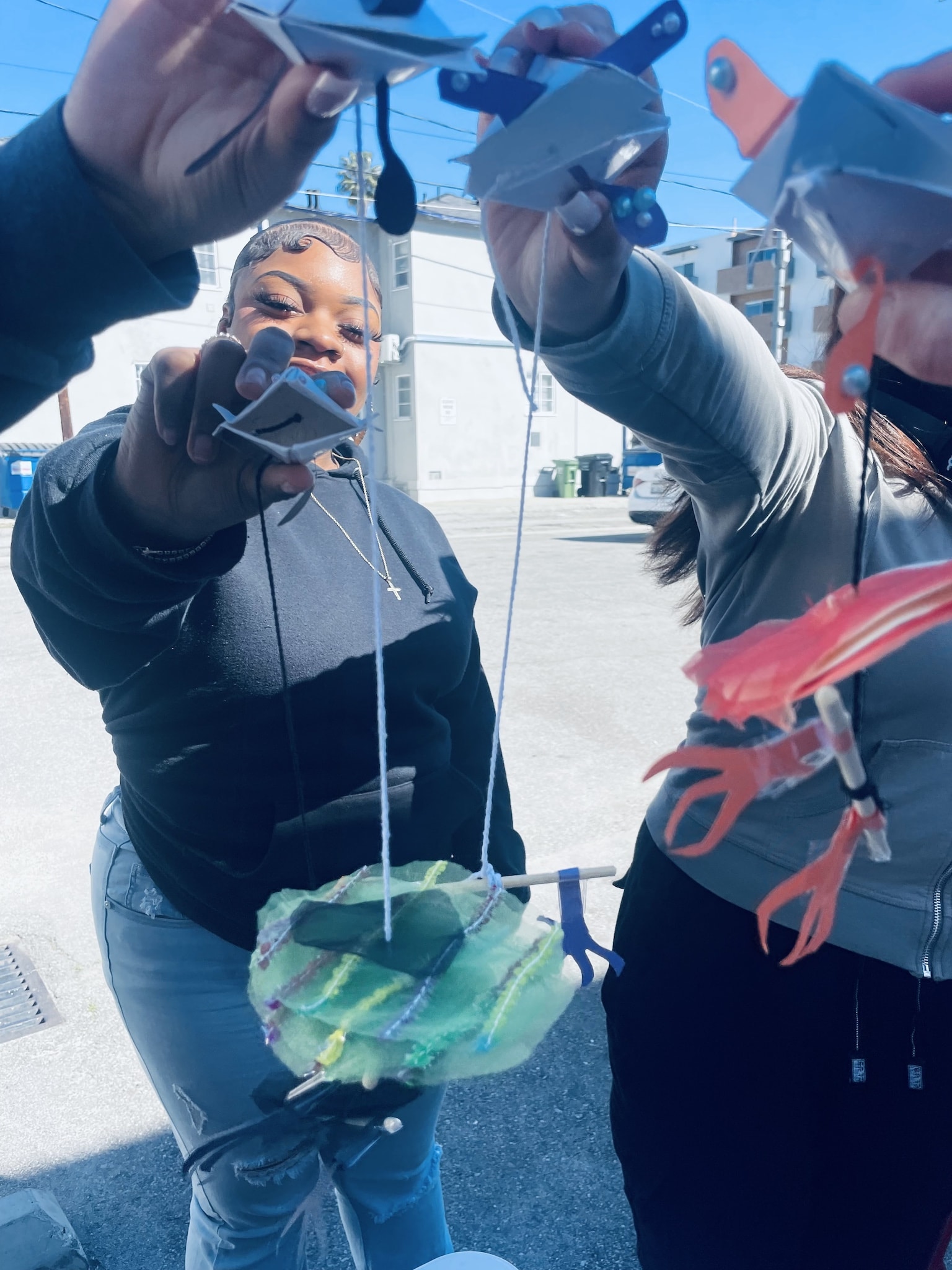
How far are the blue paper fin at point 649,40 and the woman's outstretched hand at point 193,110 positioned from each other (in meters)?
0.17

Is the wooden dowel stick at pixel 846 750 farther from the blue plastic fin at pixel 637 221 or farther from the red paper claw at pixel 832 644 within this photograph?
the blue plastic fin at pixel 637 221

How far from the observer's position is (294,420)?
0.63m

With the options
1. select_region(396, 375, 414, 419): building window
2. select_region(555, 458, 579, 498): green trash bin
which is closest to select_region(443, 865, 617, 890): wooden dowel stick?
select_region(396, 375, 414, 419): building window

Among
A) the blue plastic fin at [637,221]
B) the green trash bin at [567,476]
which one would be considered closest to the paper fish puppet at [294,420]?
the blue plastic fin at [637,221]

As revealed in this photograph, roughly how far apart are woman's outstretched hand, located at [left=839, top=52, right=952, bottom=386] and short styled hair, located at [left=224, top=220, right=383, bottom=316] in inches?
30.7

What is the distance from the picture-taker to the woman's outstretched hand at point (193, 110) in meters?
0.51

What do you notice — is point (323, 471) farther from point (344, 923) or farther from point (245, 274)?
point (344, 923)

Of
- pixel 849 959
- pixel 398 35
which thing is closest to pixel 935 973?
pixel 849 959

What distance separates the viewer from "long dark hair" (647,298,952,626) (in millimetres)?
948

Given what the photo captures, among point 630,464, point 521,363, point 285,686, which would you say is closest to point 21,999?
point 285,686

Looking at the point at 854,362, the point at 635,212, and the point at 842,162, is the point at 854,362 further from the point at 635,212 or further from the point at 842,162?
the point at 635,212

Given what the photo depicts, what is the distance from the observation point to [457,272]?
1064 centimetres

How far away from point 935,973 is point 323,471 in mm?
879

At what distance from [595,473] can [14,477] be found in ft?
40.2
